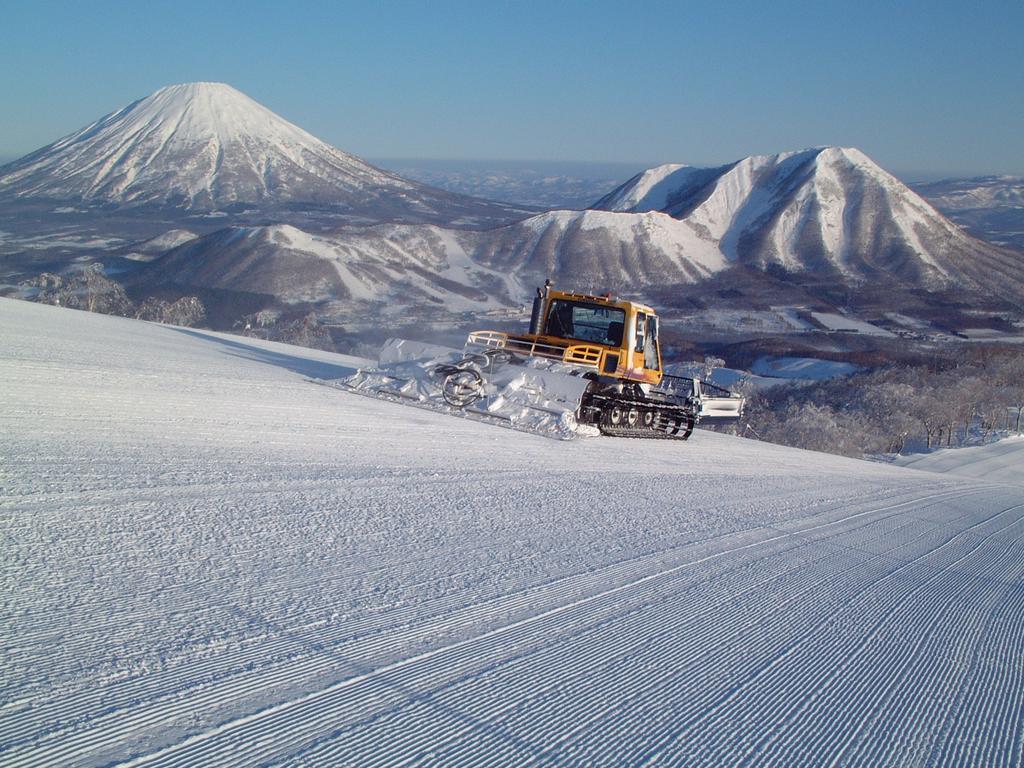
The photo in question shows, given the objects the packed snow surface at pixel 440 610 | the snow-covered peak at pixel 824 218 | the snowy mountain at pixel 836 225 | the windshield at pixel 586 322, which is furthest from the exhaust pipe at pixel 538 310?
the snow-covered peak at pixel 824 218

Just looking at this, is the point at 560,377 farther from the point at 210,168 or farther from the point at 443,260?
the point at 210,168

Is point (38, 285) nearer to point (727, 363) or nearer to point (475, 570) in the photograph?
point (727, 363)

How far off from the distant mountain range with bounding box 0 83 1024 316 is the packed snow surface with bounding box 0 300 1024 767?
4744cm

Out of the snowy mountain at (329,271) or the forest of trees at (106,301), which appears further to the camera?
the snowy mountain at (329,271)

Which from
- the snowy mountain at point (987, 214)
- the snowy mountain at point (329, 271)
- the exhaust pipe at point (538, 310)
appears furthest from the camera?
the snowy mountain at point (987, 214)

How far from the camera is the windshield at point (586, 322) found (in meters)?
14.3

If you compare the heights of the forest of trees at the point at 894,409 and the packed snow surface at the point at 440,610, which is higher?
the packed snow surface at the point at 440,610

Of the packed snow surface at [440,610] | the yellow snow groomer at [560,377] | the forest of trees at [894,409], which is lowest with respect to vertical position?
the forest of trees at [894,409]

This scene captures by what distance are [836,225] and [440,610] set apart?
361 ft

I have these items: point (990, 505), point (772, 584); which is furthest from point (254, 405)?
point (990, 505)

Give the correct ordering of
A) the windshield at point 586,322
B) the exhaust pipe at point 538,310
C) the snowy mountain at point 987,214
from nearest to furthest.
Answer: the windshield at point 586,322
the exhaust pipe at point 538,310
the snowy mountain at point 987,214

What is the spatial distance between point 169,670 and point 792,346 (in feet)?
173

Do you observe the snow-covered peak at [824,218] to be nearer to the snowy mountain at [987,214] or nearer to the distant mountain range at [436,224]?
the distant mountain range at [436,224]

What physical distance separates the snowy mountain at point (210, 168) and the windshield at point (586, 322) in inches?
4654
